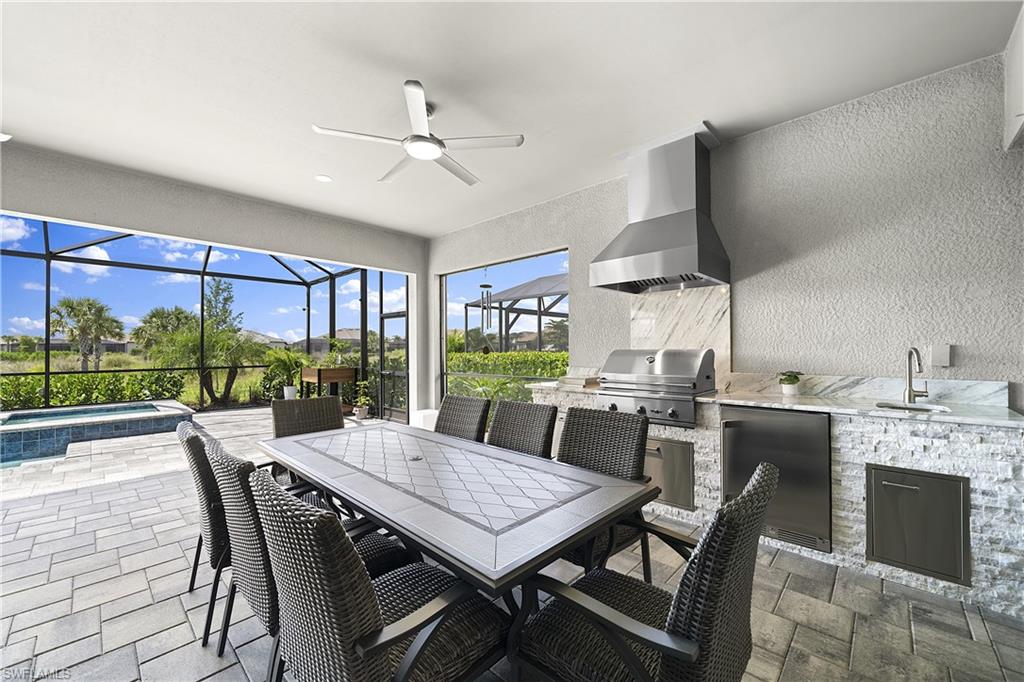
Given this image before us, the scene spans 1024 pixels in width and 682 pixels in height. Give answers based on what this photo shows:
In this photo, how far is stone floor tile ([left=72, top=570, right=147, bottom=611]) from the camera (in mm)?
2101

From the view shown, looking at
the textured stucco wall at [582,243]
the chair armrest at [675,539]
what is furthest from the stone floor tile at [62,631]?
the textured stucco wall at [582,243]

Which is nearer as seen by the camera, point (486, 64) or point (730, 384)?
point (486, 64)

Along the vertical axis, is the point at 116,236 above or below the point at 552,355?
above

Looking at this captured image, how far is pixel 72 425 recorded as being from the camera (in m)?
5.07

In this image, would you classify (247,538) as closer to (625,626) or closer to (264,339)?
(625,626)

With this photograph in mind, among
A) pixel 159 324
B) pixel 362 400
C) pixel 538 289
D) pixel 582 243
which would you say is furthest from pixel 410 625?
pixel 159 324

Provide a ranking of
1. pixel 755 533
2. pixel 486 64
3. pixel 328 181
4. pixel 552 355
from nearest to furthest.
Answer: pixel 755 533 → pixel 486 64 → pixel 328 181 → pixel 552 355

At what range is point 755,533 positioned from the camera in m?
1.08

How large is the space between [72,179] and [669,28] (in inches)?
178

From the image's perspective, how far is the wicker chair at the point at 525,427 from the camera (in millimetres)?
2484

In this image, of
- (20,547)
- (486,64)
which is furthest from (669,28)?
(20,547)

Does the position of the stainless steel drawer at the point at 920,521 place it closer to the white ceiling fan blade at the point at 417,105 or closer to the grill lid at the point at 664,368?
the grill lid at the point at 664,368

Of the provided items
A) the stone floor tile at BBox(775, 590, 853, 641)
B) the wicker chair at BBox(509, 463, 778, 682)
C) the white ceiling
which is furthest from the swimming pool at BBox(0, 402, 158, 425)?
the stone floor tile at BBox(775, 590, 853, 641)

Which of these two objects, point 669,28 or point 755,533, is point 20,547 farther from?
point 669,28
